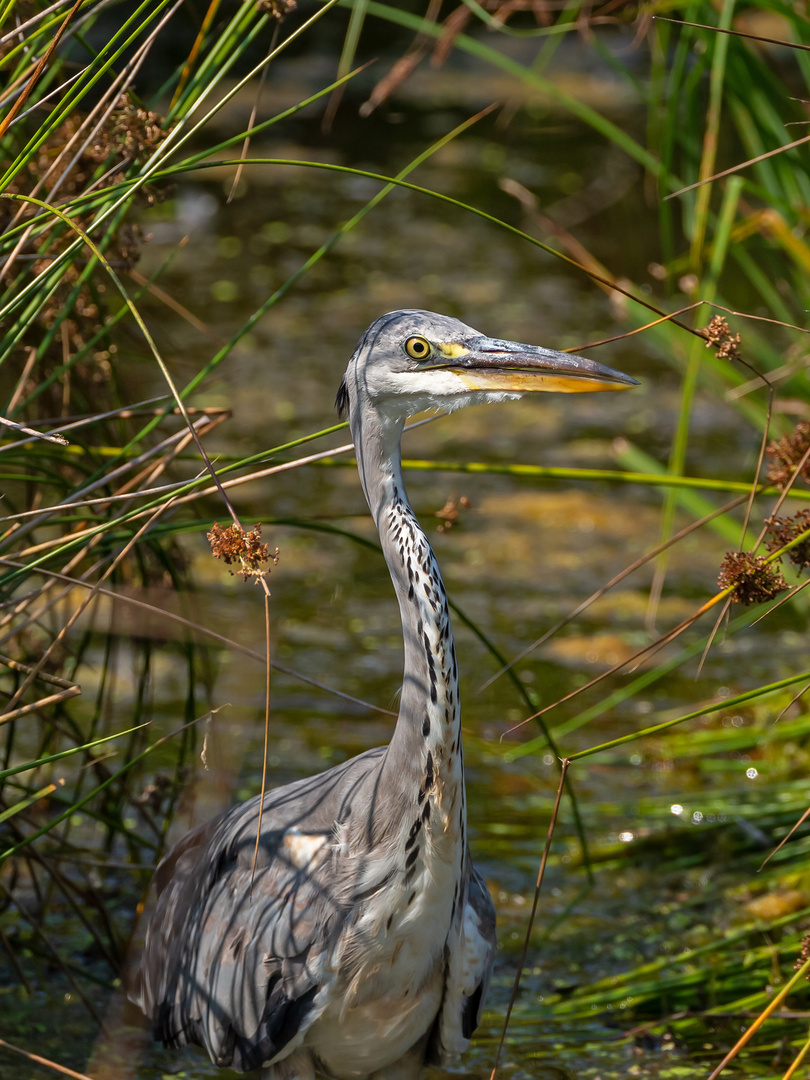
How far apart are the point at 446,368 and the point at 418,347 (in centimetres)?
6

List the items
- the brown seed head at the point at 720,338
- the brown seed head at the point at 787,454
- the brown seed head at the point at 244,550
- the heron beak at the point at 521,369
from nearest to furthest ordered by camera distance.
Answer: the brown seed head at the point at 244,550 < the brown seed head at the point at 720,338 < the heron beak at the point at 521,369 < the brown seed head at the point at 787,454

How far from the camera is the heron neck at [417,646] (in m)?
1.96

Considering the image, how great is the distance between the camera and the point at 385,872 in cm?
206

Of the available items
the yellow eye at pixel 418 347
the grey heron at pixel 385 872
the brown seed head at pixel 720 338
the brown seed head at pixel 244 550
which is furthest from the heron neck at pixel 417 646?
the brown seed head at pixel 720 338

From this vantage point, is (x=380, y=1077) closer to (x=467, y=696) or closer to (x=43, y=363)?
(x=43, y=363)

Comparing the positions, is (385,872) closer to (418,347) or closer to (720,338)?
(418,347)

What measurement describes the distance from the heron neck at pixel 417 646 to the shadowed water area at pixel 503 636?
0.13 metres

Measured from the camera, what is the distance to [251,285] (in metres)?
8.01

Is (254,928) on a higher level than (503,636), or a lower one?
higher

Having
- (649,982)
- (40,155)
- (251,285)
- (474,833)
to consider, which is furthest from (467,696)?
(251,285)

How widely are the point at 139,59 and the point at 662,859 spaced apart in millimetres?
2454

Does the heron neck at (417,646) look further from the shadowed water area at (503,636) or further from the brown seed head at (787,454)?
the brown seed head at (787,454)

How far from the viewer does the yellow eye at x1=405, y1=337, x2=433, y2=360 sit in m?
2.03

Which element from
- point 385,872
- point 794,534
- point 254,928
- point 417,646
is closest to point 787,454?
point 794,534
